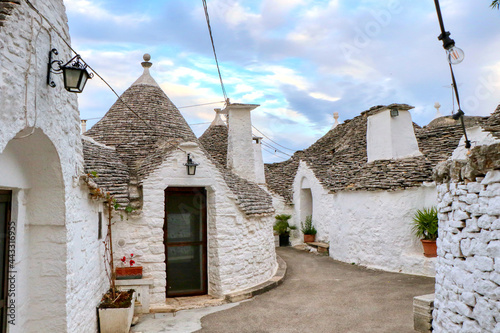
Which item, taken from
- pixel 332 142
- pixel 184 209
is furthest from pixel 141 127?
pixel 332 142

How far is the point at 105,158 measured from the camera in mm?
8375

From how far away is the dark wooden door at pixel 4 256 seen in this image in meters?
3.60

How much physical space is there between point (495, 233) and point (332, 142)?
51.1ft

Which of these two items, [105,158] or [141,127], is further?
Answer: [141,127]

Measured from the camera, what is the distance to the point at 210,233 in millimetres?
8086

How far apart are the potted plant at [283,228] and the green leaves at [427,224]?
745 cm

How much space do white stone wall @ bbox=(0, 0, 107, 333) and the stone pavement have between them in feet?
7.55

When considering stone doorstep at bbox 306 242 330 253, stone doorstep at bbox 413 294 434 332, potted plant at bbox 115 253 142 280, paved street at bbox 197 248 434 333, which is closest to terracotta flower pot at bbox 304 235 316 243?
stone doorstep at bbox 306 242 330 253

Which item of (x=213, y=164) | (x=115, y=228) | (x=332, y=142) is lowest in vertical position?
(x=115, y=228)

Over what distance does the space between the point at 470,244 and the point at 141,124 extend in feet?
27.3

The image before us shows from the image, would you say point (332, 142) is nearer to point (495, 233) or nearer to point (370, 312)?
point (370, 312)

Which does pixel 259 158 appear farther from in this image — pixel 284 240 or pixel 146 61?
pixel 146 61

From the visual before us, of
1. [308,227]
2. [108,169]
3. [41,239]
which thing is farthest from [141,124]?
[308,227]

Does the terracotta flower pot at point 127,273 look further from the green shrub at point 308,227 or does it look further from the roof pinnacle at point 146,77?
the green shrub at point 308,227
